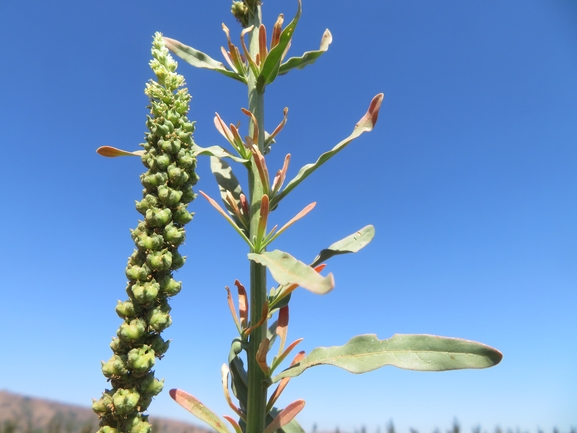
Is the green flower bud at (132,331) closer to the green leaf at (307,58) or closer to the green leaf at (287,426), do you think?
the green leaf at (287,426)

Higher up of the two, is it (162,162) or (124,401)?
(162,162)

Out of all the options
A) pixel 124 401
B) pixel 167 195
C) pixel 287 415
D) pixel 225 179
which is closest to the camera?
pixel 124 401

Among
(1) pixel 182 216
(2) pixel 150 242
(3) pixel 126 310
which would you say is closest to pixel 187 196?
(1) pixel 182 216

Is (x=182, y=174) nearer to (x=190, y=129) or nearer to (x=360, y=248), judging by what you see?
(x=190, y=129)

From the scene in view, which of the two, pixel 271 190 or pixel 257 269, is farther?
pixel 271 190

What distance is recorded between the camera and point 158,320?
4.41 ft

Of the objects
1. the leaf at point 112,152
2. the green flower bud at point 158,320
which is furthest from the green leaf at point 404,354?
the leaf at point 112,152

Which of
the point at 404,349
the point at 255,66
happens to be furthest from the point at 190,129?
the point at 404,349

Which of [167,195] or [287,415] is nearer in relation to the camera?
[167,195]

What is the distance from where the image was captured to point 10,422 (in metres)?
4.56

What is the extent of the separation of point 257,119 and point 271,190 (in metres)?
0.35

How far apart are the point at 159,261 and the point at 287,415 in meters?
0.76

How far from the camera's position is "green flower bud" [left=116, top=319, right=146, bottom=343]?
1302mm

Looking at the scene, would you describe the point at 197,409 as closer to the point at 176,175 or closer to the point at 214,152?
the point at 176,175
